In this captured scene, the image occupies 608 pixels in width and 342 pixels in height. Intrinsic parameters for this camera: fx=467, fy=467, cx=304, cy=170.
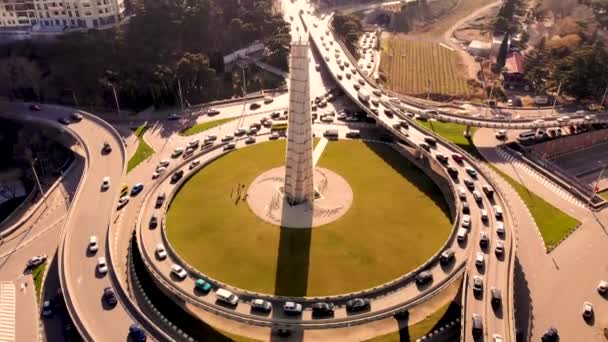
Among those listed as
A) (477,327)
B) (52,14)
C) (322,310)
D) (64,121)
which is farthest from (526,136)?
(52,14)

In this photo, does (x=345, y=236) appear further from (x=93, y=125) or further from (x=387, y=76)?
(x=387, y=76)

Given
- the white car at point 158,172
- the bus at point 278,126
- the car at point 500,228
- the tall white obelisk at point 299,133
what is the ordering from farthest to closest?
the bus at point 278,126, the white car at point 158,172, the car at point 500,228, the tall white obelisk at point 299,133

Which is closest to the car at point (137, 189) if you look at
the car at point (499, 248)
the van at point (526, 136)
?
the car at point (499, 248)

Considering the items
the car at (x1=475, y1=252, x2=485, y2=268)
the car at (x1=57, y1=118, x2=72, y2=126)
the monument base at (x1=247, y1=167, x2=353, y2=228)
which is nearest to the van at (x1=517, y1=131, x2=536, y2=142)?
the monument base at (x1=247, y1=167, x2=353, y2=228)

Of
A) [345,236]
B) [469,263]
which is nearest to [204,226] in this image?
[345,236]

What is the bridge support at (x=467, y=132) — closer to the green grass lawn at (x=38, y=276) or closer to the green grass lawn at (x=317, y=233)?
the green grass lawn at (x=317, y=233)

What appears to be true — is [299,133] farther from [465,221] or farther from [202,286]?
[465,221]

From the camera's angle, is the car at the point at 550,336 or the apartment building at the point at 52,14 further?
the apartment building at the point at 52,14
